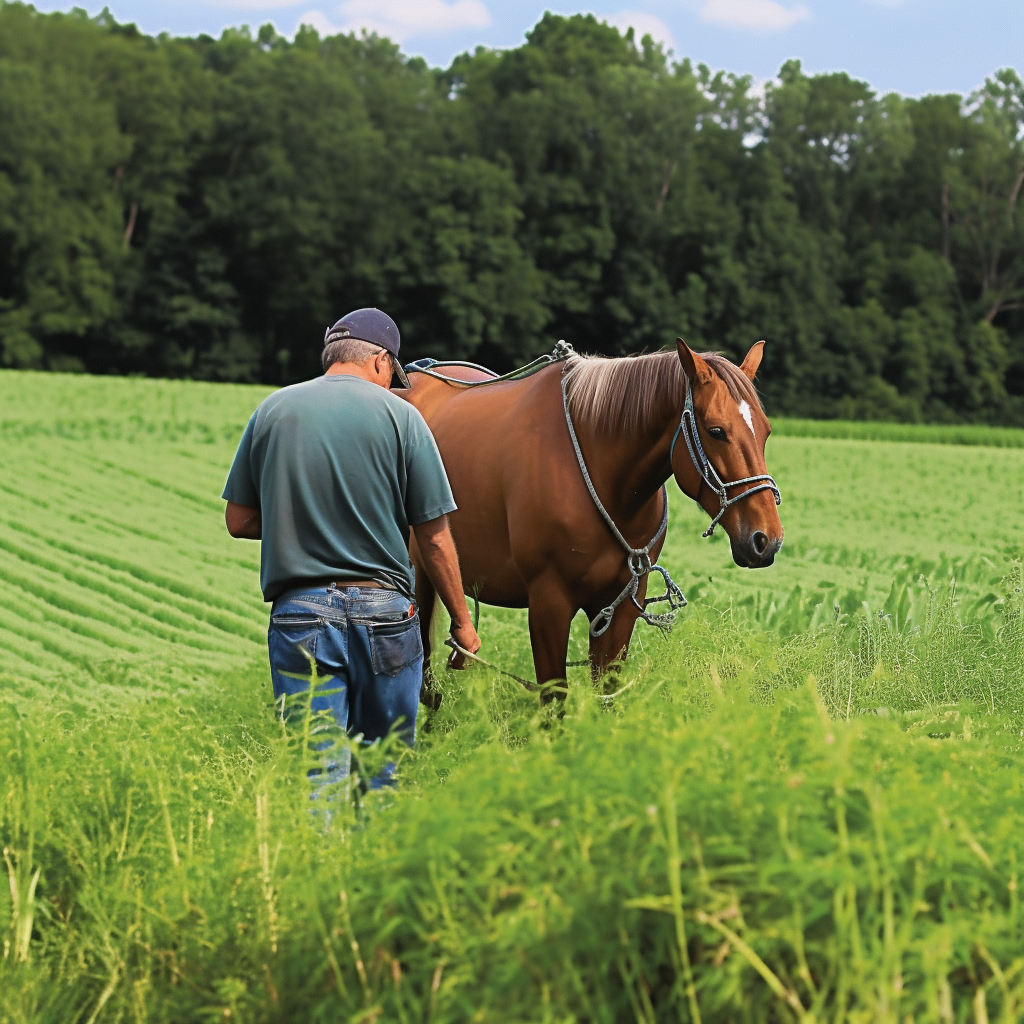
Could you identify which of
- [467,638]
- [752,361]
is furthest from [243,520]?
[752,361]

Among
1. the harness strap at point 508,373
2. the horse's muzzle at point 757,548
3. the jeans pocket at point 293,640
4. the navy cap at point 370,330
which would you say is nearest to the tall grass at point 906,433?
the harness strap at point 508,373

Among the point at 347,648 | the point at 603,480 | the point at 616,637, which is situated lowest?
the point at 616,637

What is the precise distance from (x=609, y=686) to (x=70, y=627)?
5.72 m

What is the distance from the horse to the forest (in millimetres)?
47219

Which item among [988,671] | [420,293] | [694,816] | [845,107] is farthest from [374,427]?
[845,107]

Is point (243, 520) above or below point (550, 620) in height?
above

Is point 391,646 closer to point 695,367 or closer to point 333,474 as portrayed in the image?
point 333,474

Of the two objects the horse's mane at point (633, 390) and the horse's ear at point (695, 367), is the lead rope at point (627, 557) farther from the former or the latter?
the horse's ear at point (695, 367)

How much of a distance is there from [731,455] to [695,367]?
0.38 meters

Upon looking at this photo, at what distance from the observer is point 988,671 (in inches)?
269

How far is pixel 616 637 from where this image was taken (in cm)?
586

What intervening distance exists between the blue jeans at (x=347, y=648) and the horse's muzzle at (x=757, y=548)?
4.48ft

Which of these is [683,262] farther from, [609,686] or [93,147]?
[609,686]

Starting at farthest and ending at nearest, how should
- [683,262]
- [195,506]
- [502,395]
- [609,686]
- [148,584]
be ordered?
[683,262] < [195,506] < [148,584] < [502,395] < [609,686]
